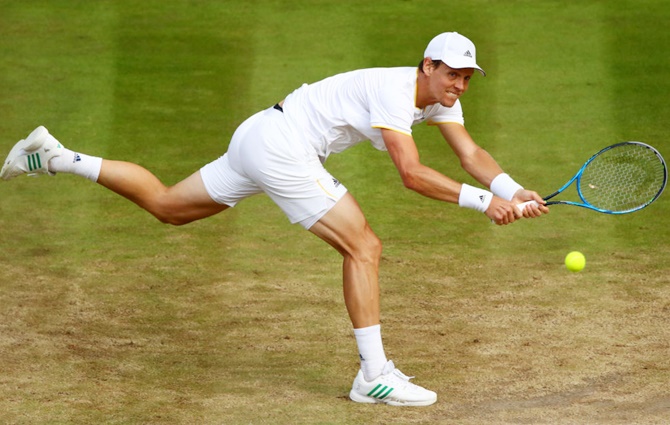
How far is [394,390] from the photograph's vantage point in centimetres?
753

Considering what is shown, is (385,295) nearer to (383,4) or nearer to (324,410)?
(324,410)

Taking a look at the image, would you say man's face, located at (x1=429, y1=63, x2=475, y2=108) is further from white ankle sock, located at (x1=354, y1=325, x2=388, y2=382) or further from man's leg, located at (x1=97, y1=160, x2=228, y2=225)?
man's leg, located at (x1=97, y1=160, x2=228, y2=225)

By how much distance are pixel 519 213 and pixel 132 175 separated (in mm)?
2610

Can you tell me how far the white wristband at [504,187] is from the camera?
7789 mm

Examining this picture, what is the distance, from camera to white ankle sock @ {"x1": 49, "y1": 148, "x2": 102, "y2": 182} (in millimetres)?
8602

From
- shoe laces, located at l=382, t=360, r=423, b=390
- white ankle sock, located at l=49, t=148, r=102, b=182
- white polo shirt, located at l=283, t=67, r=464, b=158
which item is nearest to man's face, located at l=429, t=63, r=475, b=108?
white polo shirt, located at l=283, t=67, r=464, b=158

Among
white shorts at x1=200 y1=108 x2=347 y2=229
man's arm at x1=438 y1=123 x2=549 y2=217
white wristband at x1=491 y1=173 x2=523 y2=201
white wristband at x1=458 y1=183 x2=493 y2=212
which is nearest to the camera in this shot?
white wristband at x1=458 y1=183 x2=493 y2=212

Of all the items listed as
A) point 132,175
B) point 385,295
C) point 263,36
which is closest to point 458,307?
point 385,295

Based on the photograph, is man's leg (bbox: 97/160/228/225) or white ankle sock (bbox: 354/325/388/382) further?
man's leg (bbox: 97/160/228/225)

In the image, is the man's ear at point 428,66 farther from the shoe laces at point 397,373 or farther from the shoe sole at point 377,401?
the shoe sole at point 377,401

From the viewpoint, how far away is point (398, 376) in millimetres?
7574

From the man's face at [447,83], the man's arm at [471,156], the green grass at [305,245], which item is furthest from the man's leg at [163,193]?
the man's face at [447,83]

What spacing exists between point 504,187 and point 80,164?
273 centimetres

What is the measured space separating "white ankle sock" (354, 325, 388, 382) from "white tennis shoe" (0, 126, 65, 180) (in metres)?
2.46
